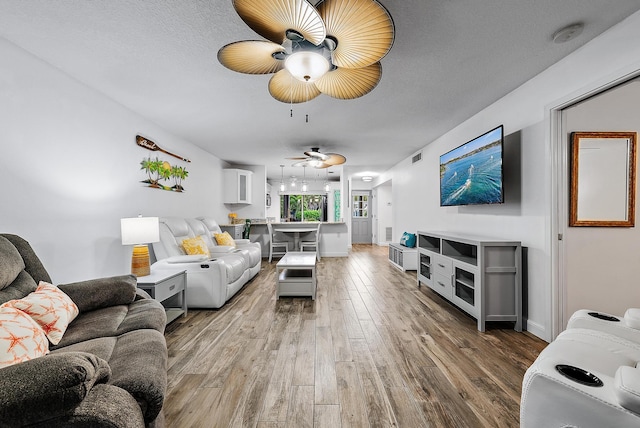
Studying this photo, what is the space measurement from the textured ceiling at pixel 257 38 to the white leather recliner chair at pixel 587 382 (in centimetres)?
188

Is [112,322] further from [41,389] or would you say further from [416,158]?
[416,158]

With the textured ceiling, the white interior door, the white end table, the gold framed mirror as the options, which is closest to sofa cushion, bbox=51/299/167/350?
the white end table

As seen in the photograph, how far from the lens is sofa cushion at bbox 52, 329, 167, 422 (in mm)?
1005

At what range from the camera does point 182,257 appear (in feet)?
10.7

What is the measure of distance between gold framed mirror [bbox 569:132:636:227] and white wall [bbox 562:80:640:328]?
0.07 meters

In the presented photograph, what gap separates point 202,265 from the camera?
3141 millimetres

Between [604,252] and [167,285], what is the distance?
13.4ft

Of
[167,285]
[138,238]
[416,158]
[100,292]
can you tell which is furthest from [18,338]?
[416,158]

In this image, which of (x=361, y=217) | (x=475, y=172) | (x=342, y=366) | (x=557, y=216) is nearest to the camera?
(x=342, y=366)

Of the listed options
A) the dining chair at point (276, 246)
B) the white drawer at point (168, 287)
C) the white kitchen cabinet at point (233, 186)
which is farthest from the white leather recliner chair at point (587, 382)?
the white kitchen cabinet at point (233, 186)

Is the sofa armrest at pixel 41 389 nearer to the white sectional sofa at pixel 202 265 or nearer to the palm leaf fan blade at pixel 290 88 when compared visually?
the palm leaf fan blade at pixel 290 88

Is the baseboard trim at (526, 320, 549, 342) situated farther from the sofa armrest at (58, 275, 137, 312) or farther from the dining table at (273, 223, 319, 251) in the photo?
the dining table at (273, 223, 319, 251)

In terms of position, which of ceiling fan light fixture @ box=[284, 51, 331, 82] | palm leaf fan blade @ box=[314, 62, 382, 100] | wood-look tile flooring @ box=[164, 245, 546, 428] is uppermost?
palm leaf fan blade @ box=[314, 62, 382, 100]

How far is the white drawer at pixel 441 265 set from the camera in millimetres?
3111
